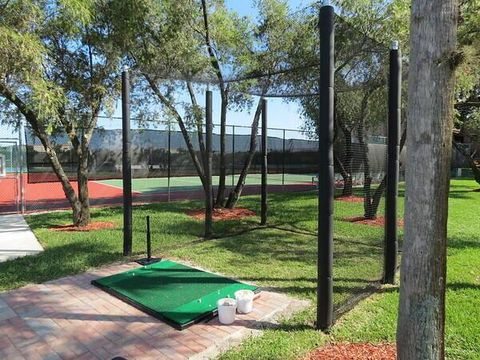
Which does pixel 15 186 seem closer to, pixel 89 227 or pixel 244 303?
pixel 89 227

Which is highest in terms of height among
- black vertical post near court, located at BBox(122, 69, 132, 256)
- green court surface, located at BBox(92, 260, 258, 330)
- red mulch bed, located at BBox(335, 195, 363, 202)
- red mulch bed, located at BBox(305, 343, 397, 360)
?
black vertical post near court, located at BBox(122, 69, 132, 256)

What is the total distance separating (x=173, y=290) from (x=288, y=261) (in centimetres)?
190

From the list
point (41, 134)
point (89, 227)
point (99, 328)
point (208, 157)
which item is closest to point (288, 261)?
point (208, 157)

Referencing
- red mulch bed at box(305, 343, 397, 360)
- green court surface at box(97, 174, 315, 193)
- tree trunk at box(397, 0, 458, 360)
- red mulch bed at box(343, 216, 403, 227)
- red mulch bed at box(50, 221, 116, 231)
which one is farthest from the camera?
green court surface at box(97, 174, 315, 193)

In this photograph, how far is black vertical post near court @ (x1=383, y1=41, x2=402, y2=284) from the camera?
14.4ft

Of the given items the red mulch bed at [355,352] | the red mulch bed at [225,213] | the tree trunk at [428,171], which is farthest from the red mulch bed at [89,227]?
the tree trunk at [428,171]

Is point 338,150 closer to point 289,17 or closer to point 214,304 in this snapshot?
point 289,17

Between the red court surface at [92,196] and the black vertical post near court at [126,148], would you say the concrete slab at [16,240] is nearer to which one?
the black vertical post near court at [126,148]

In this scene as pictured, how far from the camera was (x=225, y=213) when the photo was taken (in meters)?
9.58

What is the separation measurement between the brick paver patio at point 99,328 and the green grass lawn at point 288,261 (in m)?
0.25

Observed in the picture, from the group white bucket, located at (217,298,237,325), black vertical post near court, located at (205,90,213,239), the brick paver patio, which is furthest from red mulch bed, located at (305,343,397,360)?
black vertical post near court, located at (205,90,213,239)

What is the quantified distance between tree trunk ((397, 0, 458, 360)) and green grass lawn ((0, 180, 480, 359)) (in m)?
1.12

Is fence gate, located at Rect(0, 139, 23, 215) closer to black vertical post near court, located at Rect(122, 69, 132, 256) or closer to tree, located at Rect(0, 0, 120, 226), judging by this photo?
tree, located at Rect(0, 0, 120, 226)

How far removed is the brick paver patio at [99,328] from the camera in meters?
3.00
